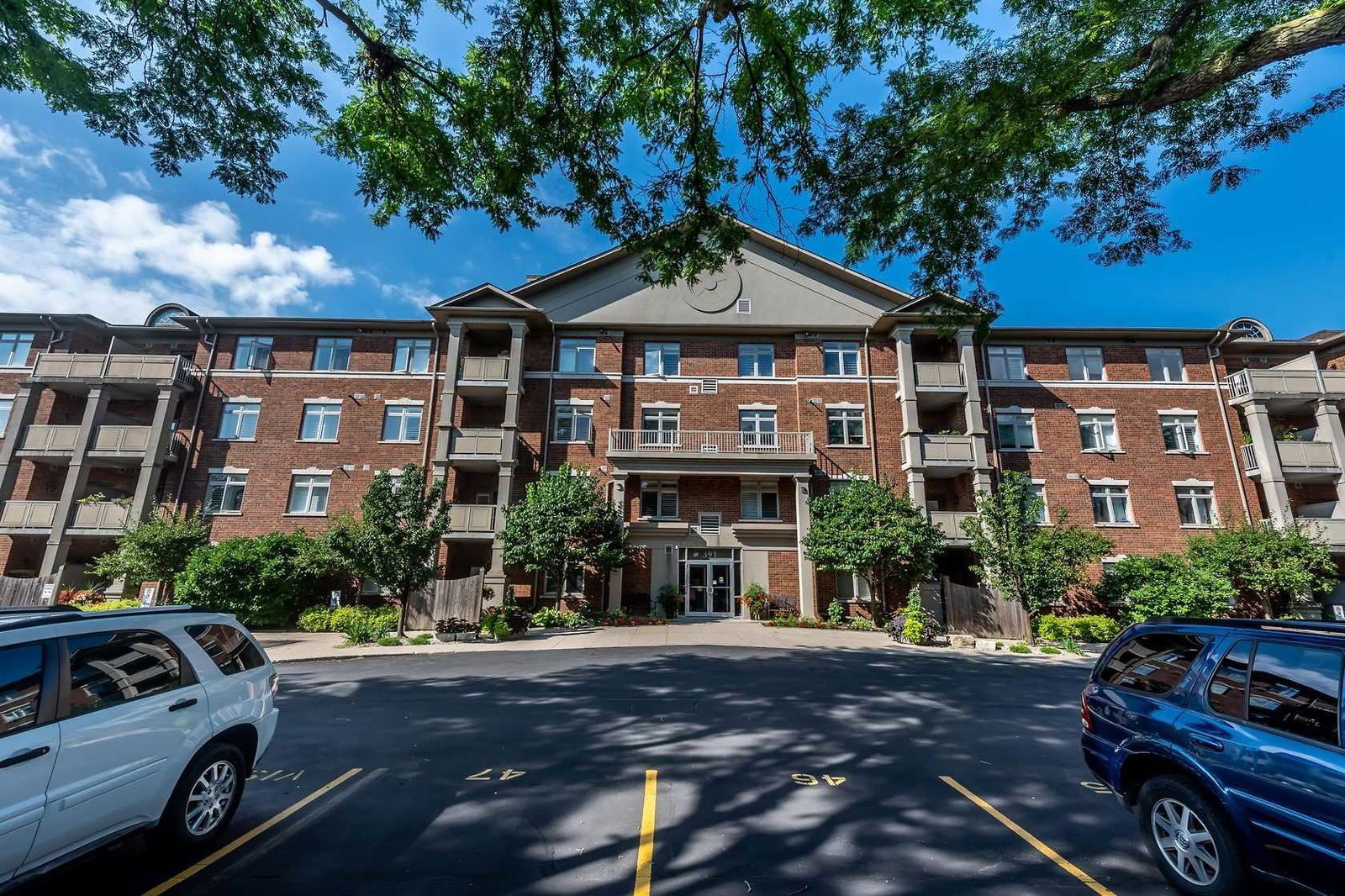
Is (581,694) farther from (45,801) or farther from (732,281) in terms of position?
(732,281)

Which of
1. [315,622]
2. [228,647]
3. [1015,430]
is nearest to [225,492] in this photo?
[315,622]

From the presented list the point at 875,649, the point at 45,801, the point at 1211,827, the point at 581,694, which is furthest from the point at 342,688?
the point at 875,649

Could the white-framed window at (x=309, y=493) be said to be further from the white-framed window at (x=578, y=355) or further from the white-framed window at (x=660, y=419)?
the white-framed window at (x=660, y=419)

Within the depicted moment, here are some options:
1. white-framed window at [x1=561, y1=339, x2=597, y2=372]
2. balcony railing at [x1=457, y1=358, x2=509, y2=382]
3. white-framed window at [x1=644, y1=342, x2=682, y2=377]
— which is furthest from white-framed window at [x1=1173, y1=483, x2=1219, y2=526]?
balcony railing at [x1=457, y1=358, x2=509, y2=382]

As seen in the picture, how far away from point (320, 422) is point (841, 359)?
2256cm

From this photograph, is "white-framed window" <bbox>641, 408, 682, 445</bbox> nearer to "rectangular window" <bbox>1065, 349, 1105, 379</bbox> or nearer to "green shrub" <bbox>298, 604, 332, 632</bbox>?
"green shrub" <bbox>298, 604, 332, 632</bbox>

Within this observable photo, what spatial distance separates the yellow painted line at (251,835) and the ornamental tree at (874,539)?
16046 mm

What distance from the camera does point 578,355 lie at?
23.7 metres

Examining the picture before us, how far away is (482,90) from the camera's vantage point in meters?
7.08

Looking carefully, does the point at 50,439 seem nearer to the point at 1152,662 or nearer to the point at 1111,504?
the point at 1152,662

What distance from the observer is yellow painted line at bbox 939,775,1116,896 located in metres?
3.70

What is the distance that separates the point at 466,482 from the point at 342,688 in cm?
1343

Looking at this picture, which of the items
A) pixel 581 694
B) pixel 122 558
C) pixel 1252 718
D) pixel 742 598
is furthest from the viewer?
pixel 742 598

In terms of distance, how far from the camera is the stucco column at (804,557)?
20141mm
